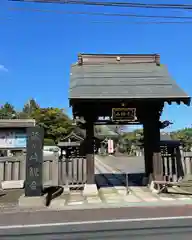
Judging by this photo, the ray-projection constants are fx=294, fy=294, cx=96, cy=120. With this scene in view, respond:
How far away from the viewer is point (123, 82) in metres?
14.5

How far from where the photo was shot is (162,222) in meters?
7.41

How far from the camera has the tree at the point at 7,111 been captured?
71.8m

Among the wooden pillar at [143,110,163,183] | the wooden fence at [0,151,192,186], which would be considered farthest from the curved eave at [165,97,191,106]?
the wooden fence at [0,151,192,186]

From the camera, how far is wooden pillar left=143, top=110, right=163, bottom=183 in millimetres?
13734

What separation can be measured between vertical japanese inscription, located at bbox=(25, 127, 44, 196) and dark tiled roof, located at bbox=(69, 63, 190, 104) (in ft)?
7.83

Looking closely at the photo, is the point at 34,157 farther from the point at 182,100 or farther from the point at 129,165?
the point at 129,165

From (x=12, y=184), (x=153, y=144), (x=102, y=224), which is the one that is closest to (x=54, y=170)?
(x=12, y=184)

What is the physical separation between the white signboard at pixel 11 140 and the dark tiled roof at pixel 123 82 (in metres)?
6.46

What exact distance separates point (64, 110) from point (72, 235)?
5518 cm

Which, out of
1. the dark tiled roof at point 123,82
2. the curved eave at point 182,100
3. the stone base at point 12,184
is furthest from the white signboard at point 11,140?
the curved eave at point 182,100

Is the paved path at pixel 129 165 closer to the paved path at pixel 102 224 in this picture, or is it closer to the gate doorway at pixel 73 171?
the gate doorway at pixel 73 171

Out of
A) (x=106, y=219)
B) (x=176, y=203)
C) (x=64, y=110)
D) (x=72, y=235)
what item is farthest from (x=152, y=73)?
(x=64, y=110)

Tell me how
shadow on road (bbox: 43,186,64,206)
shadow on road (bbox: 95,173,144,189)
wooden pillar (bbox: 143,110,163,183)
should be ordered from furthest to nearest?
shadow on road (bbox: 95,173,144,189) → wooden pillar (bbox: 143,110,163,183) → shadow on road (bbox: 43,186,64,206)

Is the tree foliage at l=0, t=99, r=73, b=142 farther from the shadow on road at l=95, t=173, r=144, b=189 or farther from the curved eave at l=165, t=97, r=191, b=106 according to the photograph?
the curved eave at l=165, t=97, r=191, b=106
